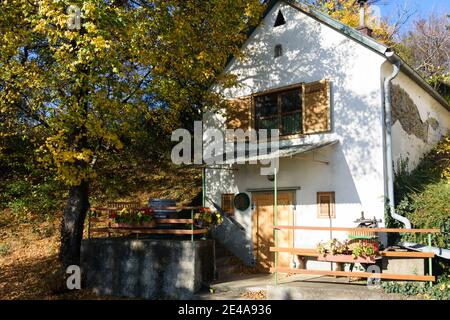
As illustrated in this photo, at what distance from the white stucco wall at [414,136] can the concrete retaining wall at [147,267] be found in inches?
228

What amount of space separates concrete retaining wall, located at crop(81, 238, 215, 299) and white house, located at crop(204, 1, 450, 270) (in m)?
2.50

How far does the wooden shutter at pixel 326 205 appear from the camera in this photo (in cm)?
1123

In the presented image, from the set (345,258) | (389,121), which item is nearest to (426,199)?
(389,121)

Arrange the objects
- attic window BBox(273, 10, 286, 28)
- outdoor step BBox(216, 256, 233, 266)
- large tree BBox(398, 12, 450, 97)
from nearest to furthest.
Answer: outdoor step BBox(216, 256, 233, 266) < attic window BBox(273, 10, 286, 28) < large tree BBox(398, 12, 450, 97)

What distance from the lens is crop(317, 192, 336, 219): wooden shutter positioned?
442 inches

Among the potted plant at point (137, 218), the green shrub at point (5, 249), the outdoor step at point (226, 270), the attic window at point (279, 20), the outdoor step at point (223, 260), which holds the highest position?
the attic window at point (279, 20)

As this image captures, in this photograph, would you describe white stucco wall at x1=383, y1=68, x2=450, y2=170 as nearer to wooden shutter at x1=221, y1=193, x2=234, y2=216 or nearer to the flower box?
the flower box

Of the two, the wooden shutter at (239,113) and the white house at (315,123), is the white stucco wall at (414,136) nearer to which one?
the white house at (315,123)

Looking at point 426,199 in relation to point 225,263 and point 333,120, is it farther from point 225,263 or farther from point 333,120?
point 225,263

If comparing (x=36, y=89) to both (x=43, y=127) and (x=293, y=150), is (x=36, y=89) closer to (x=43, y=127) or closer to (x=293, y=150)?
(x=43, y=127)

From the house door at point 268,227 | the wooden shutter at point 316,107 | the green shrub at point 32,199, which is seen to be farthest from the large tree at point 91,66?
the green shrub at point 32,199

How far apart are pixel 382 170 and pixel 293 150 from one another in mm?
2214

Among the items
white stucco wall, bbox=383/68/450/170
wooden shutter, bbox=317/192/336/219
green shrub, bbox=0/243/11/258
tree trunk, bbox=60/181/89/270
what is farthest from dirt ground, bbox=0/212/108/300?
white stucco wall, bbox=383/68/450/170

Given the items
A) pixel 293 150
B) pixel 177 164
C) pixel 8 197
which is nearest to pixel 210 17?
pixel 293 150
